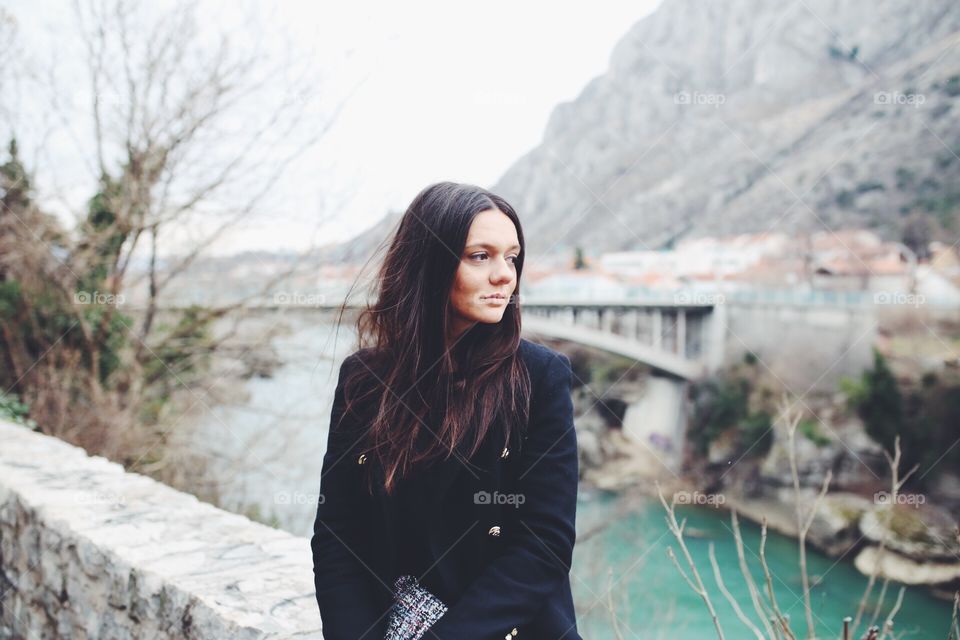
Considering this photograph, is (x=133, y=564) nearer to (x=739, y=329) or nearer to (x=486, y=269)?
(x=486, y=269)

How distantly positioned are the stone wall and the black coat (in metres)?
0.35

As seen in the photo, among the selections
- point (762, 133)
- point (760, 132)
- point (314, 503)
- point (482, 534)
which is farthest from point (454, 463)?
point (760, 132)

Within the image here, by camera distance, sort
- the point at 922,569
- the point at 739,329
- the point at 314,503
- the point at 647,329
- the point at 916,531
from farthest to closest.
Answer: the point at 739,329 < the point at 647,329 < the point at 916,531 < the point at 922,569 < the point at 314,503

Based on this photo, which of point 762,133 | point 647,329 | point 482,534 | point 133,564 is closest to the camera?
point 482,534

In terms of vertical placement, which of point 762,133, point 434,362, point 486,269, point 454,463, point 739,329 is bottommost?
point 739,329

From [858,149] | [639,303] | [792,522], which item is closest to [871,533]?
[792,522]

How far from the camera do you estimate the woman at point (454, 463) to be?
39.1 inches

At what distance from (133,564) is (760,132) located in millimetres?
45761

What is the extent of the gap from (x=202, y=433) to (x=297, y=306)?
1370mm

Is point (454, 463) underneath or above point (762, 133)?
underneath

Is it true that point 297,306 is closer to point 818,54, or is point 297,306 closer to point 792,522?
point 792,522

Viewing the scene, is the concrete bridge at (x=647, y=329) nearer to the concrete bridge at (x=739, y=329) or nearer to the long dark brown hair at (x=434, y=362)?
the concrete bridge at (x=739, y=329)

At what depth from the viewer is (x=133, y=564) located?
5.48 feet

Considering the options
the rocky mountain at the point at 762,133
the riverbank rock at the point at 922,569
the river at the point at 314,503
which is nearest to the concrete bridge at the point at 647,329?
the rocky mountain at the point at 762,133
